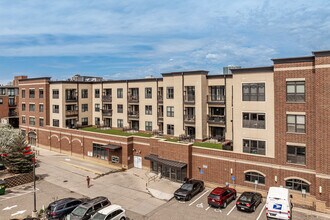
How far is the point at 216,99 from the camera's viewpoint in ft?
128

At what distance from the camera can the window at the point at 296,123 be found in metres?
26.7

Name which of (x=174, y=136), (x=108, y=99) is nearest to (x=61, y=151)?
(x=108, y=99)

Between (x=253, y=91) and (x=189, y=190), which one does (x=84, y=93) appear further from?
(x=253, y=91)

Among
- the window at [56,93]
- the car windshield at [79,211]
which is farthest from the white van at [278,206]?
the window at [56,93]

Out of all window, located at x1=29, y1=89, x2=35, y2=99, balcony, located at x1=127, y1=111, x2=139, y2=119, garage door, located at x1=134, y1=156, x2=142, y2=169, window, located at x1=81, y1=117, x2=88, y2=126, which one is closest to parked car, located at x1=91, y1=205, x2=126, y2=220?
garage door, located at x1=134, y1=156, x2=142, y2=169

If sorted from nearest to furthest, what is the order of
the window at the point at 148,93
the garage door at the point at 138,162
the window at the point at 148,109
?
the garage door at the point at 138,162
the window at the point at 148,93
the window at the point at 148,109

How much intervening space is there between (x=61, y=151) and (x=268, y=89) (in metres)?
41.0

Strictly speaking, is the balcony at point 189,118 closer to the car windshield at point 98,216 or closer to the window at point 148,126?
the window at point 148,126

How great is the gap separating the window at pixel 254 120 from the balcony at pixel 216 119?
753 centimetres

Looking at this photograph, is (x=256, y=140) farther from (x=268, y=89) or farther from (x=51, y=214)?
(x=51, y=214)

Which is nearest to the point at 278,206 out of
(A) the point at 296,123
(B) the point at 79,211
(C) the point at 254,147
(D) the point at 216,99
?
(C) the point at 254,147

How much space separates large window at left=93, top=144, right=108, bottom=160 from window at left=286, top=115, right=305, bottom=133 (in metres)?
28.8

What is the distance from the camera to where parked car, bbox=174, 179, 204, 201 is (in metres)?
28.1

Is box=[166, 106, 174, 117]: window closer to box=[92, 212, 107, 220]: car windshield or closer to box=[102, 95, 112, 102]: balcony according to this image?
box=[102, 95, 112, 102]: balcony
